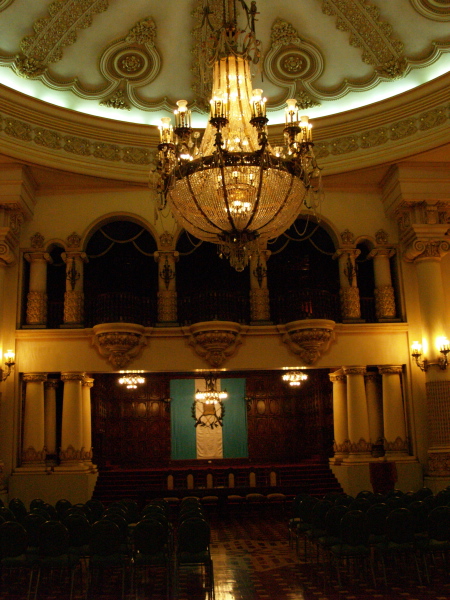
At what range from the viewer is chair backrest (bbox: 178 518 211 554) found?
749 cm

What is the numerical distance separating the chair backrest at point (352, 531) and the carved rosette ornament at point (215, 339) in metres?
7.07

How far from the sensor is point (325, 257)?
17.8 meters

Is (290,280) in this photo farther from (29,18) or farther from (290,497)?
(29,18)

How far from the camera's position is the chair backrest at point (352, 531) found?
772 cm

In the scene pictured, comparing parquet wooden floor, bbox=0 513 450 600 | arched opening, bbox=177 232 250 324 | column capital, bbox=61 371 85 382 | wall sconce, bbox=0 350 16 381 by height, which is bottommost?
parquet wooden floor, bbox=0 513 450 600

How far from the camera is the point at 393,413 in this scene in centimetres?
1501

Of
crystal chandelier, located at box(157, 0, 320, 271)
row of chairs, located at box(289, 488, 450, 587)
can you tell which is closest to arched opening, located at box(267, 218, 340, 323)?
crystal chandelier, located at box(157, 0, 320, 271)

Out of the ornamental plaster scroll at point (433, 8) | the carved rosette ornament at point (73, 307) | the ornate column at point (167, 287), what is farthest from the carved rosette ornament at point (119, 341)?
the ornamental plaster scroll at point (433, 8)

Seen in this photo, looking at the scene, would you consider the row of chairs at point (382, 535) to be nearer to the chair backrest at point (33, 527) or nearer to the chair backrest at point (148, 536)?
the chair backrest at point (148, 536)

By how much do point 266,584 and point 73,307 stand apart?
880 cm

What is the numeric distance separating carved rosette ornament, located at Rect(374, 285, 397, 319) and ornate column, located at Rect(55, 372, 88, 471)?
23.4 ft

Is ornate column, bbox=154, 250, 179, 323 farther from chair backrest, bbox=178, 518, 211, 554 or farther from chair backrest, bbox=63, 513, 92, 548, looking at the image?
Result: chair backrest, bbox=178, 518, 211, 554

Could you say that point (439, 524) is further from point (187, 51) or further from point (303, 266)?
point (187, 51)

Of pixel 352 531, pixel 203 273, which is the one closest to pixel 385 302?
pixel 203 273
